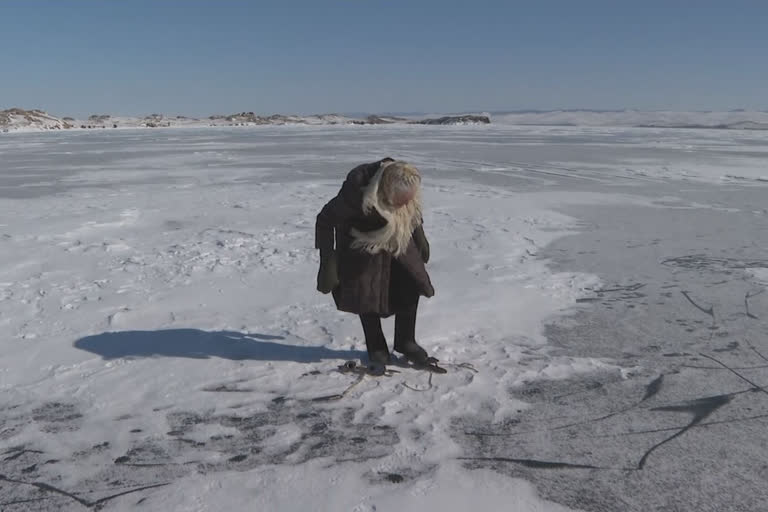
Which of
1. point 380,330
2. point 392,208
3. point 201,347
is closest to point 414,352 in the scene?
point 380,330

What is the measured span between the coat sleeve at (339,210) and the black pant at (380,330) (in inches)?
21.5

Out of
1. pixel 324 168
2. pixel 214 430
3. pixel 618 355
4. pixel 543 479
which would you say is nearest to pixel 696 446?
pixel 543 479

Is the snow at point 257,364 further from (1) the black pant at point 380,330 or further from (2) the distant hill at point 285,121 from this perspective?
(2) the distant hill at point 285,121

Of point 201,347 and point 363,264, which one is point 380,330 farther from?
point 201,347

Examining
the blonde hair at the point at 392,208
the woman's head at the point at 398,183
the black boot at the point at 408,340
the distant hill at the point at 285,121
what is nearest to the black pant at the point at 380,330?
the black boot at the point at 408,340

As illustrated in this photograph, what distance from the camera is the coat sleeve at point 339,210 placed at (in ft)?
10.1

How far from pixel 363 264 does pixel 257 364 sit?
94cm

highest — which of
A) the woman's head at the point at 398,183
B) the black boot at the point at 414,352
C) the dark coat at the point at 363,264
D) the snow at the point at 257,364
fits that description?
the woman's head at the point at 398,183

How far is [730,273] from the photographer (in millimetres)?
5441

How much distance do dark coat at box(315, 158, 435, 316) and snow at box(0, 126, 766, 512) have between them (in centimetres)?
43

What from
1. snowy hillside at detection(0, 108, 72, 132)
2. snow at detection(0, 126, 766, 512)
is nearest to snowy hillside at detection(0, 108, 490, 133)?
snowy hillside at detection(0, 108, 72, 132)

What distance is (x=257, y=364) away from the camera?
145 inches

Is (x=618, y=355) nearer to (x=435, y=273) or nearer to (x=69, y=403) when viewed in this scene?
(x=435, y=273)

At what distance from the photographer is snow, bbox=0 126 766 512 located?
2.51 meters
